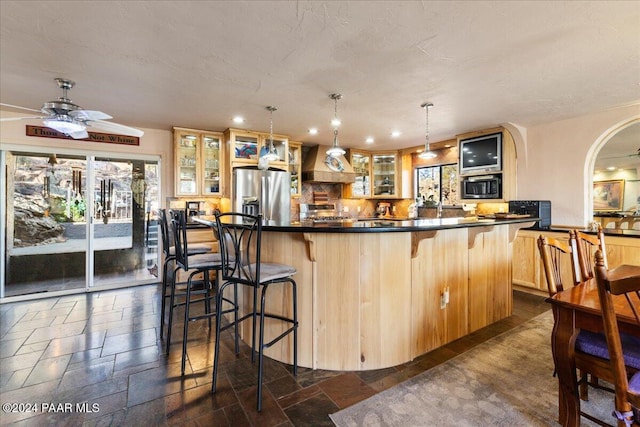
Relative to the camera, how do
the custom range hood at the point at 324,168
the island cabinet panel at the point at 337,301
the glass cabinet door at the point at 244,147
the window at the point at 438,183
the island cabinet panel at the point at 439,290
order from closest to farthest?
the island cabinet panel at the point at 337,301 → the island cabinet panel at the point at 439,290 → the glass cabinet door at the point at 244,147 → the custom range hood at the point at 324,168 → the window at the point at 438,183

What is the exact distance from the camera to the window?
595cm

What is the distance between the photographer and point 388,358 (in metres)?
→ 2.18

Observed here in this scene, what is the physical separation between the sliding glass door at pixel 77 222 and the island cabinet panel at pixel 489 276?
459 cm

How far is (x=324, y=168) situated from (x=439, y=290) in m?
3.68

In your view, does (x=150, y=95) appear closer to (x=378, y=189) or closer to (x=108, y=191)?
(x=108, y=191)

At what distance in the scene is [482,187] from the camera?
15.3 ft

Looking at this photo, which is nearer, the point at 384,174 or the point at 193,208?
the point at 193,208

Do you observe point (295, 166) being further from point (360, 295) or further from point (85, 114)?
point (360, 295)

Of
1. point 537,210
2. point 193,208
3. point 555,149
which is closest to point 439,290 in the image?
point 537,210

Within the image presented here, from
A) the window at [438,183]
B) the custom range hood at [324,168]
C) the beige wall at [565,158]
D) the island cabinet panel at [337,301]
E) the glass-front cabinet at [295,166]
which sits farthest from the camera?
the window at [438,183]

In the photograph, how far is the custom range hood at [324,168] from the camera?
5.60 metres

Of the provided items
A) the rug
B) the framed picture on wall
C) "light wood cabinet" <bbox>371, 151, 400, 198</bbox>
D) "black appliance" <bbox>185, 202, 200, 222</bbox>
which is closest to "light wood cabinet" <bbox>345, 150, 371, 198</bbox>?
"light wood cabinet" <bbox>371, 151, 400, 198</bbox>

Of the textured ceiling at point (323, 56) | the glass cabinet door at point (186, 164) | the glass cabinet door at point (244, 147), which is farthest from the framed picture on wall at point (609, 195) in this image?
the glass cabinet door at point (186, 164)

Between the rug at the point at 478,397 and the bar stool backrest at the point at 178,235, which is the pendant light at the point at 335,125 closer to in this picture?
the bar stool backrest at the point at 178,235
